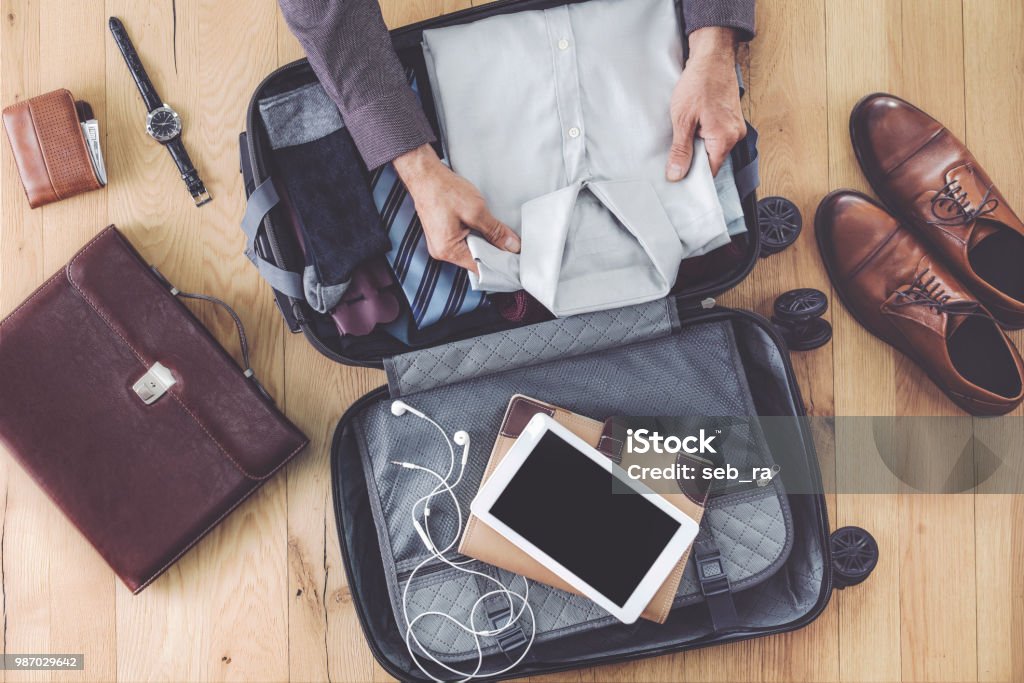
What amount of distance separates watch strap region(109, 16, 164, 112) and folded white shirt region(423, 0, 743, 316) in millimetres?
492

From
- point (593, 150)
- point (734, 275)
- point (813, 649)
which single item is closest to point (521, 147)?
point (593, 150)

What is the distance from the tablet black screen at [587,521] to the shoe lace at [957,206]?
68 centimetres

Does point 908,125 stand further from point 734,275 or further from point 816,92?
point 734,275

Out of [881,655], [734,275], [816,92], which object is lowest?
[881,655]

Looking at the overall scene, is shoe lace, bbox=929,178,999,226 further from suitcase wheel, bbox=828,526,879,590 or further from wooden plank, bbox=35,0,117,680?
wooden plank, bbox=35,0,117,680

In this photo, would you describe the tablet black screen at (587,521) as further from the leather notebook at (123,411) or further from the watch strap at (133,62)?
the watch strap at (133,62)

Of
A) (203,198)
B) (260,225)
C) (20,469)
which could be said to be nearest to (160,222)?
(203,198)

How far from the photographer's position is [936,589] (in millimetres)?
1145

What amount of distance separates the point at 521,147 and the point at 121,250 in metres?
0.61

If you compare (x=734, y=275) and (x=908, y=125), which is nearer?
(x=734, y=275)

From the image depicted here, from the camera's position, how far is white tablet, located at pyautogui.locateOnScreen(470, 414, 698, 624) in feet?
3.02

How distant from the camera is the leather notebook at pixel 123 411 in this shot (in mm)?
1002

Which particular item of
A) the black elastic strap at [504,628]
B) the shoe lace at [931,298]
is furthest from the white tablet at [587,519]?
the shoe lace at [931,298]

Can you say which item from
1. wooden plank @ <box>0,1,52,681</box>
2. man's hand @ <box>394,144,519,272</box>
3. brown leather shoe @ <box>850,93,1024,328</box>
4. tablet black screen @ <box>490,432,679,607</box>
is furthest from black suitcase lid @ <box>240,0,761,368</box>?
wooden plank @ <box>0,1,52,681</box>
